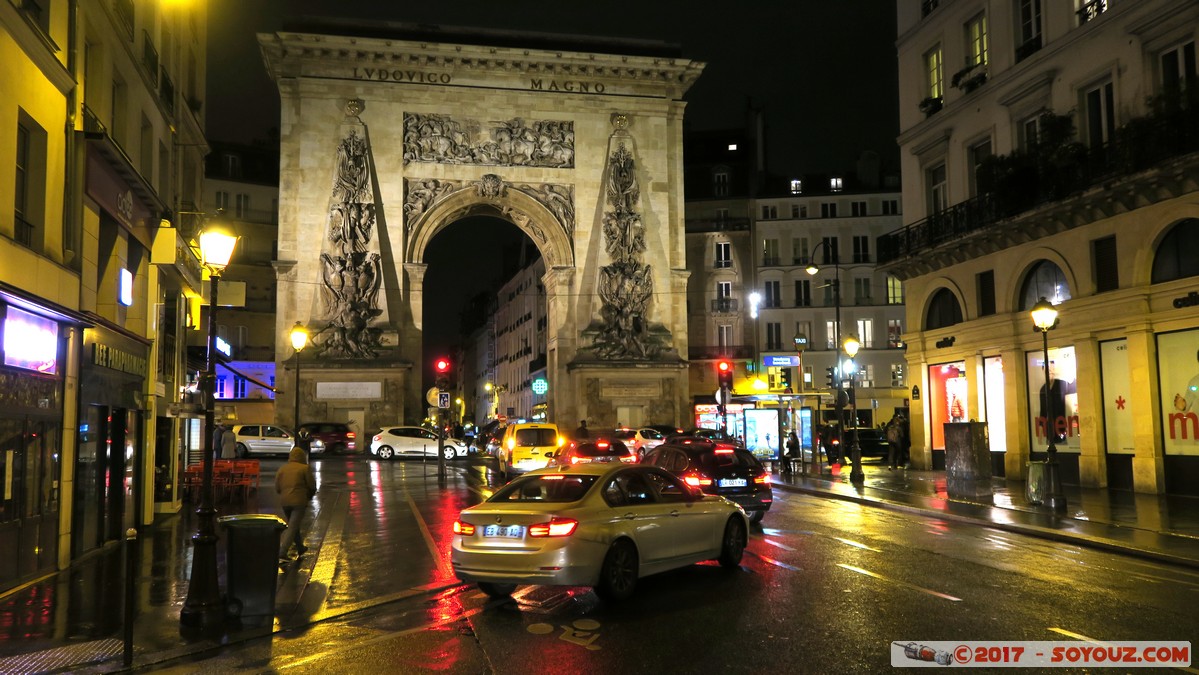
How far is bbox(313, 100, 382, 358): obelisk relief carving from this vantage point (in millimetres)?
44875

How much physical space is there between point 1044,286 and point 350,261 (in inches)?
1214

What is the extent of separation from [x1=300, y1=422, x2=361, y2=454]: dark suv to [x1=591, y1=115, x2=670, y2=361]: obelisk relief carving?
12.3 metres

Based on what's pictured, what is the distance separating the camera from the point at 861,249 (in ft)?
218

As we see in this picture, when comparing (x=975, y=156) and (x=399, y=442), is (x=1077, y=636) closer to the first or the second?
(x=975, y=156)

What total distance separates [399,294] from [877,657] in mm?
41532

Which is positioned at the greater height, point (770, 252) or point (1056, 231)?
point (770, 252)

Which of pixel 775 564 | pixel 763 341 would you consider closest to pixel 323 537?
pixel 775 564

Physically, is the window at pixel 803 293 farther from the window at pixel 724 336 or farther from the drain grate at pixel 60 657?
the drain grate at pixel 60 657

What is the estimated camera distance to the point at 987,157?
85.9 feet

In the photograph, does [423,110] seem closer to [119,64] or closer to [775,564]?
[119,64]

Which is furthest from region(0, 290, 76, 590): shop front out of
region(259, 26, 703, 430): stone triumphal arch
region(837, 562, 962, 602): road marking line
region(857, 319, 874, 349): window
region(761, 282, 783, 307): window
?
region(857, 319, 874, 349): window

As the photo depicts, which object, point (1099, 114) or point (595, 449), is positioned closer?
point (1099, 114)

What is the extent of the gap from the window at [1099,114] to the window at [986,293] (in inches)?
193

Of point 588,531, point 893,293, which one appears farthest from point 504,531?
point 893,293
